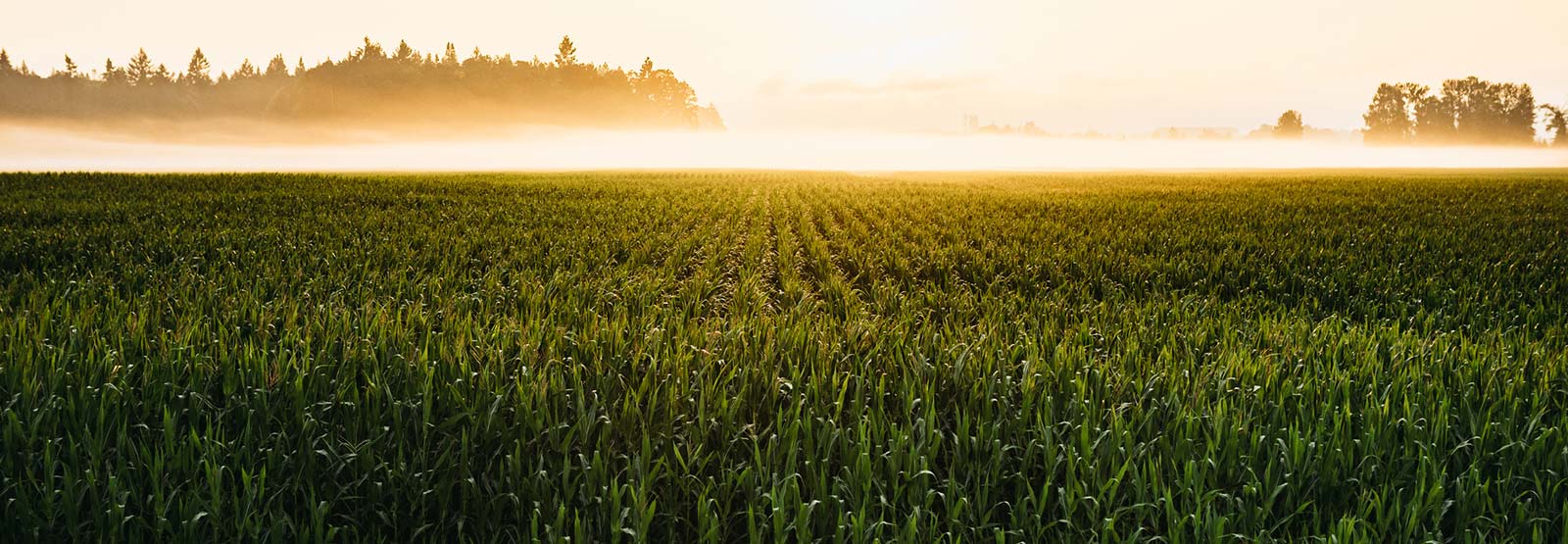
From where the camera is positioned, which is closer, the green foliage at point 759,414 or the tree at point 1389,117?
the green foliage at point 759,414

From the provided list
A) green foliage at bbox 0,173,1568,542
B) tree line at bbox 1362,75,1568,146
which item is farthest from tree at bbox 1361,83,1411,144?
green foliage at bbox 0,173,1568,542

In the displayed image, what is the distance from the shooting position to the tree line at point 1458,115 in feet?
456

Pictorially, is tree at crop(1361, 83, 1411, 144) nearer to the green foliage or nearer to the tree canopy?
the tree canopy

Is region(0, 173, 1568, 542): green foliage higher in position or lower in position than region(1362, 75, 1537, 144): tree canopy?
lower

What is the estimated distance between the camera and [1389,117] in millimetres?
145875

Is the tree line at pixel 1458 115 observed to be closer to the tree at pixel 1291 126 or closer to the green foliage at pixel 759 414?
the tree at pixel 1291 126

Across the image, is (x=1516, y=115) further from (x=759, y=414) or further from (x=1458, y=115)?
(x=759, y=414)

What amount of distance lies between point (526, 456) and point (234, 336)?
2697mm

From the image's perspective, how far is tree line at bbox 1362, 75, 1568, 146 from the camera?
139 meters

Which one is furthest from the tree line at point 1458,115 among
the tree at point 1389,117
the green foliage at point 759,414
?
the green foliage at point 759,414

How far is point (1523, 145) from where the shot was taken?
452 feet

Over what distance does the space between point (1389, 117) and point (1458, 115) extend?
10332 mm

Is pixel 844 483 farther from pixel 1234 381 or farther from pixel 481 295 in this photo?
pixel 481 295

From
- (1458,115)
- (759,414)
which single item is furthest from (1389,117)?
(759,414)
